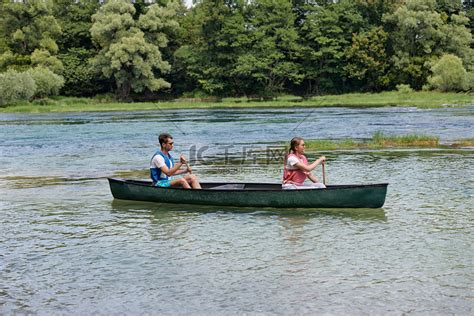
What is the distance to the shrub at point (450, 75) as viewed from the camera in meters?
60.0

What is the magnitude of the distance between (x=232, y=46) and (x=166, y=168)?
60.4 m

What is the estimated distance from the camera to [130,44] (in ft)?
213

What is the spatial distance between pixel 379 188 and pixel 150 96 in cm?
6263

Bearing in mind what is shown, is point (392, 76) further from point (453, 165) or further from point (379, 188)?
point (379, 188)

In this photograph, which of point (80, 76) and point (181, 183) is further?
point (80, 76)

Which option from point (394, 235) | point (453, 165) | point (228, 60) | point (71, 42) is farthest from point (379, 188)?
point (71, 42)

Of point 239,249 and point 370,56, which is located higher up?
point 370,56

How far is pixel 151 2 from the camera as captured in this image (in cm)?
7950

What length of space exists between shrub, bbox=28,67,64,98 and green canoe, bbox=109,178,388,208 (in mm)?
51656

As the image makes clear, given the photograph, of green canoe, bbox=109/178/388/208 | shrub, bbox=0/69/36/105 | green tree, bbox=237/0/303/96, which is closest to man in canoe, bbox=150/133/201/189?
Answer: green canoe, bbox=109/178/388/208

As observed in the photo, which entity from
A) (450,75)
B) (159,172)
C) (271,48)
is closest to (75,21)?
(271,48)

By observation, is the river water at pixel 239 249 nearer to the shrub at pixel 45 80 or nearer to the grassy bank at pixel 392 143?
the grassy bank at pixel 392 143

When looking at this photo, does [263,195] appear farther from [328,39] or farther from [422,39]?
[328,39]

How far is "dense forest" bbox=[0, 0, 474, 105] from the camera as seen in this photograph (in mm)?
67562
